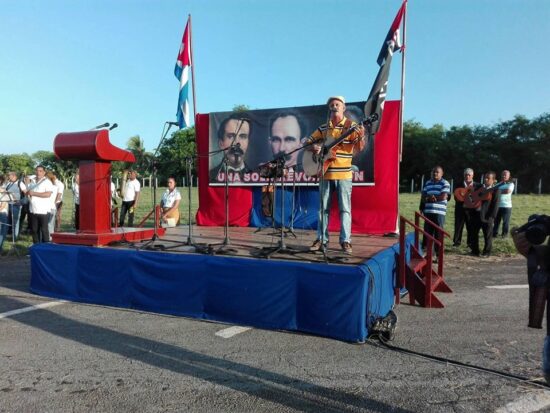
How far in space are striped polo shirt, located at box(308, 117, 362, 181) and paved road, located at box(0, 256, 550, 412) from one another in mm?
1754

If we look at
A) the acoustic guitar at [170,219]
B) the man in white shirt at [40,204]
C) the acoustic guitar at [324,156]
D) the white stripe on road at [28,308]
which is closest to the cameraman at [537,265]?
the acoustic guitar at [324,156]

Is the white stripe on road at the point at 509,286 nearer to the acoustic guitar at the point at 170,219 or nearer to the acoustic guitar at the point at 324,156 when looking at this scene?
the acoustic guitar at the point at 324,156

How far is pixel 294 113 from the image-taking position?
8914mm

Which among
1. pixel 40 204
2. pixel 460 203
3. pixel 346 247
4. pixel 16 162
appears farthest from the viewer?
pixel 16 162

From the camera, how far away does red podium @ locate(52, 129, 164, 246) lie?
5.75m

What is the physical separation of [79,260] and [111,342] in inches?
71.9

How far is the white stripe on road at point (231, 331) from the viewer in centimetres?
438

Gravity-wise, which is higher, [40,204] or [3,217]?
[40,204]

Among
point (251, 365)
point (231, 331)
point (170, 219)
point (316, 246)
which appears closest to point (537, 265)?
point (251, 365)

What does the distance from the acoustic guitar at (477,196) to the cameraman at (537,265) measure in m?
7.66

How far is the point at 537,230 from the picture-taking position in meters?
2.00

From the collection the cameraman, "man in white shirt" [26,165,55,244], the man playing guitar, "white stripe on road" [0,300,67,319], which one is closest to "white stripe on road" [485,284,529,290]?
the man playing guitar

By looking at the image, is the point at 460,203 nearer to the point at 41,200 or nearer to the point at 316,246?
the point at 316,246

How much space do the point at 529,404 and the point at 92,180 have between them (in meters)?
Answer: 5.28
